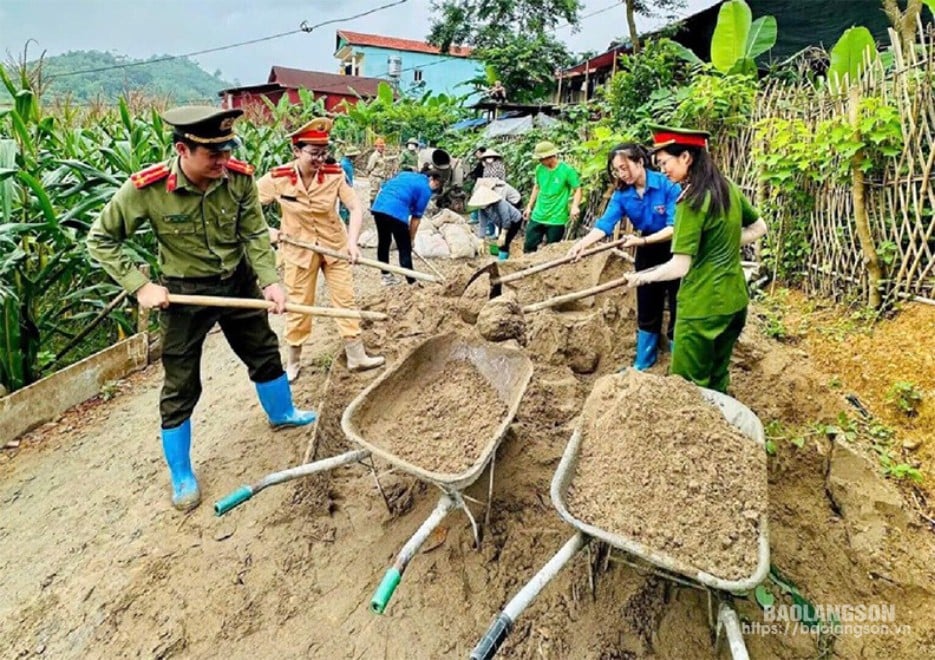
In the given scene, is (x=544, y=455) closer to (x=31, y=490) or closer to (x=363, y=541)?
(x=363, y=541)

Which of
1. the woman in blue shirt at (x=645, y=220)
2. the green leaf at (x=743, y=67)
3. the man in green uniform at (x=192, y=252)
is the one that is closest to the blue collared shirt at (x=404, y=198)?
the woman in blue shirt at (x=645, y=220)

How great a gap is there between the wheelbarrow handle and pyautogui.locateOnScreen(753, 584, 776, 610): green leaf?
990 mm

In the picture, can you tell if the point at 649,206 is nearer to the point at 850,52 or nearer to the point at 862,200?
the point at 862,200

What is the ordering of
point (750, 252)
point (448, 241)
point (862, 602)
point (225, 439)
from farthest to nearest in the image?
point (448, 241), point (750, 252), point (225, 439), point (862, 602)

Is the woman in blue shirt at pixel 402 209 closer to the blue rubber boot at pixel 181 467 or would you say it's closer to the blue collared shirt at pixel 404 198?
the blue collared shirt at pixel 404 198

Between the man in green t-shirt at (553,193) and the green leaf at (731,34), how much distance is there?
2.77 meters

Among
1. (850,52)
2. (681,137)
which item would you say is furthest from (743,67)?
(681,137)

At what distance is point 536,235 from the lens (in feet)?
20.7

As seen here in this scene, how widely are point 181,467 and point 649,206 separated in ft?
9.92

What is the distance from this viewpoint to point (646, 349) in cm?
356

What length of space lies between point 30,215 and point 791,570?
4.35 m

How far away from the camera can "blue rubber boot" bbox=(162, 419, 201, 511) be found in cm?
254

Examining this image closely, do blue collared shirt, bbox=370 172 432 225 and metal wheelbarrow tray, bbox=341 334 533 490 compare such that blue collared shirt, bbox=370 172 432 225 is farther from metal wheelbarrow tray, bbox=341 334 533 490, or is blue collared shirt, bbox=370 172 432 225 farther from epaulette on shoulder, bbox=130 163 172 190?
epaulette on shoulder, bbox=130 163 172 190

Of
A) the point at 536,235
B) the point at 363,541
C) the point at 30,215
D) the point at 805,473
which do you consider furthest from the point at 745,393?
the point at 30,215
